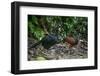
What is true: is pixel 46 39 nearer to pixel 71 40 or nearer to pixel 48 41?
pixel 48 41

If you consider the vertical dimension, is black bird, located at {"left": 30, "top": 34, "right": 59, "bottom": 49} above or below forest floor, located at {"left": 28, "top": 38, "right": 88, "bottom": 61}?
above

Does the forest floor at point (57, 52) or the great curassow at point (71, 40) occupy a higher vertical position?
the great curassow at point (71, 40)

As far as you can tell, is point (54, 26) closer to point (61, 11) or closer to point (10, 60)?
point (61, 11)

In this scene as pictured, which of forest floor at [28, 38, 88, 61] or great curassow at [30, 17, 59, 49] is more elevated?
great curassow at [30, 17, 59, 49]

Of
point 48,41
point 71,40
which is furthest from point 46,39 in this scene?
point 71,40
